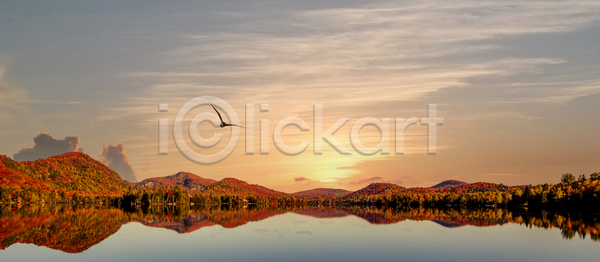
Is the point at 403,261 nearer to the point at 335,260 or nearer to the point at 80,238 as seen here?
the point at 335,260

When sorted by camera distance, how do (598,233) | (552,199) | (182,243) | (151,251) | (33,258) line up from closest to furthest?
(33,258)
(151,251)
(182,243)
(598,233)
(552,199)

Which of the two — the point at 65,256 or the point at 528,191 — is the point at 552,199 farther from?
the point at 65,256

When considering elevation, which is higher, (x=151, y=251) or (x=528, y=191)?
(x=151, y=251)

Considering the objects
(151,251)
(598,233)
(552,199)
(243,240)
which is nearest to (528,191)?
(552,199)

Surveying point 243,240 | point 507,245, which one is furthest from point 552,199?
point 243,240

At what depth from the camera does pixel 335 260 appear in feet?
129

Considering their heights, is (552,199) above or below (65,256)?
below

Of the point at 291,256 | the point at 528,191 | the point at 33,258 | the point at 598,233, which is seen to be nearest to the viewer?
the point at 33,258

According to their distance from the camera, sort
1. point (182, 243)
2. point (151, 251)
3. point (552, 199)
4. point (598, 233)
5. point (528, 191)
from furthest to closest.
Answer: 1. point (528, 191)
2. point (552, 199)
3. point (598, 233)
4. point (182, 243)
5. point (151, 251)

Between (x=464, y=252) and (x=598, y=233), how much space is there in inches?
1259

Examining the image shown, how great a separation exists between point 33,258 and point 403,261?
30811 mm

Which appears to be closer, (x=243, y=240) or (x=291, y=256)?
(x=291, y=256)

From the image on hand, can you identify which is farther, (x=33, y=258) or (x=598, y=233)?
(x=598, y=233)

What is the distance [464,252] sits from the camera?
1768 inches
